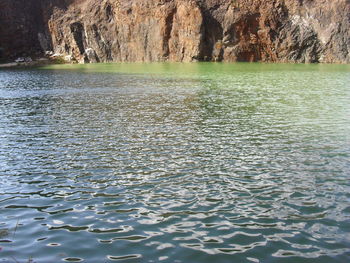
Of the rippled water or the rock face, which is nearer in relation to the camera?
the rippled water

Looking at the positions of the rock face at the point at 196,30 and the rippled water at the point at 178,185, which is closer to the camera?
the rippled water at the point at 178,185

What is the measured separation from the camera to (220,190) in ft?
32.1

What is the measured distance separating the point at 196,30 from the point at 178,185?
59.4m

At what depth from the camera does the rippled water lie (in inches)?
282

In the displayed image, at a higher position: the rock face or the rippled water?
the rock face

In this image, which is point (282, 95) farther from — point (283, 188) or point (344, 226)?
point (344, 226)

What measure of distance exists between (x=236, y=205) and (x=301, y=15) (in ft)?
195

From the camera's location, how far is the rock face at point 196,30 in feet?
197

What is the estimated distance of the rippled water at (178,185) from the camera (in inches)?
282

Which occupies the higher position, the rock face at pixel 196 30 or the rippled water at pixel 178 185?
the rock face at pixel 196 30

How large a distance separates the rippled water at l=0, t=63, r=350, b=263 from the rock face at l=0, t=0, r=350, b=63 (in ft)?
138

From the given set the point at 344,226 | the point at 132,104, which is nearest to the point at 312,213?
the point at 344,226

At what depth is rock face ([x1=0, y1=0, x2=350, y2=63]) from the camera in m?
60.0

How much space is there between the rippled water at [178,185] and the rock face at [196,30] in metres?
42.2
